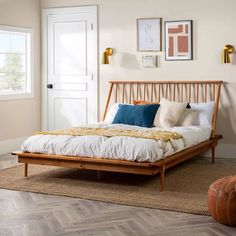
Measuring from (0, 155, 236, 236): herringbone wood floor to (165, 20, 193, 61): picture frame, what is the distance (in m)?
3.32

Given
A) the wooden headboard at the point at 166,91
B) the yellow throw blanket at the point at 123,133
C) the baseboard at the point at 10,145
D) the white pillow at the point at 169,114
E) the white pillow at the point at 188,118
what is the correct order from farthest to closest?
the baseboard at the point at 10,145 → the wooden headboard at the point at 166,91 → the white pillow at the point at 188,118 → the white pillow at the point at 169,114 → the yellow throw blanket at the point at 123,133

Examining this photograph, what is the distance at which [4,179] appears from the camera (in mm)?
6098

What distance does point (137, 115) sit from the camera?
7.15 meters

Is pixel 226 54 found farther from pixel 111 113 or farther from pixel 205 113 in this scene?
pixel 111 113

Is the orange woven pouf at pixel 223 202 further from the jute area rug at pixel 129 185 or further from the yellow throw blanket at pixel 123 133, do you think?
the yellow throw blanket at pixel 123 133

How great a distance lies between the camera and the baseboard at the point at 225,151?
24.8 ft

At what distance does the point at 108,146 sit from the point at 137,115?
159 centimetres

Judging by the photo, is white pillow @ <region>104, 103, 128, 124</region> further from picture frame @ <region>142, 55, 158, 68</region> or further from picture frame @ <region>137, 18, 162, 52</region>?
picture frame @ <region>137, 18, 162, 52</region>

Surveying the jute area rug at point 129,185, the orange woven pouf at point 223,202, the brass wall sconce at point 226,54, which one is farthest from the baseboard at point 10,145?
the orange woven pouf at point 223,202

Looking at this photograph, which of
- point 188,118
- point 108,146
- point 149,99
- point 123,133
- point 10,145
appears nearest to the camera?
point 108,146

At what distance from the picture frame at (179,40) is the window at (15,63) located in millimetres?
2287

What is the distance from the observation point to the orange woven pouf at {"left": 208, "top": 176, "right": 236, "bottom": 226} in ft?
14.0

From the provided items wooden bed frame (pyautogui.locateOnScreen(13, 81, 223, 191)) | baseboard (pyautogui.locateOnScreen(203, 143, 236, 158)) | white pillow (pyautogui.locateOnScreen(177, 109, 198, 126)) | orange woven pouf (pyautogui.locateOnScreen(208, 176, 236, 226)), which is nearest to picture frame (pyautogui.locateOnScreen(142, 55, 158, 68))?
wooden bed frame (pyautogui.locateOnScreen(13, 81, 223, 191))

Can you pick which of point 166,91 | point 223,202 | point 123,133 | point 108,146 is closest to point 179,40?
point 166,91
